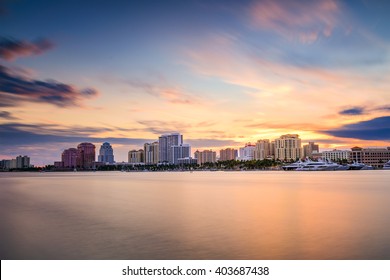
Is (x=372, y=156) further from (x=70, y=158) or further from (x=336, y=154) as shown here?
(x=70, y=158)

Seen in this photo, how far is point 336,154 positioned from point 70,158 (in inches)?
4614

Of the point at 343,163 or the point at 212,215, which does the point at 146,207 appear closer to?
the point at 212,215

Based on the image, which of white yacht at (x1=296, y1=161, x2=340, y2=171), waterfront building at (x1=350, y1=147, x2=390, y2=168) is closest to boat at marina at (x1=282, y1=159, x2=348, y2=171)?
white yacht at (x1=296, y1=161, x2=340, y2=171)

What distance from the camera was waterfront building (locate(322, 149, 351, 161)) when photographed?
169 meters

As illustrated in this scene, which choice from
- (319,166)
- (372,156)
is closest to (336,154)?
(372,156)

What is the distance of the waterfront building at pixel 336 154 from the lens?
555 feet

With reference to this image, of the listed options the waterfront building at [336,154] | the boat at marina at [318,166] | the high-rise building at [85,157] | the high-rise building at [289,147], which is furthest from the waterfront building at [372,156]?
the high-rise building at [85,157]

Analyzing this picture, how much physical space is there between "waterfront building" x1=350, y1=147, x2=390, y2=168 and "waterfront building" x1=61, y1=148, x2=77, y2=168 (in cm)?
11505

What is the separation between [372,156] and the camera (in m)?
154

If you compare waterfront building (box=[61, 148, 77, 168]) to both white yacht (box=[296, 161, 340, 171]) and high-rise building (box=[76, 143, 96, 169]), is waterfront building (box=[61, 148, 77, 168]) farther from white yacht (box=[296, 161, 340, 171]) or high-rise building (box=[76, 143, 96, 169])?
white yacht (box=[296, 161, 340, 171])

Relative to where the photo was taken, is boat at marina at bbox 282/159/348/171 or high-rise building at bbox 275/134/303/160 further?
high-rise building at bbox 275/134/303/160

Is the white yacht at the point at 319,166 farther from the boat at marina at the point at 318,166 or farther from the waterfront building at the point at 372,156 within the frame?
the waterfront building at the point at 372,156
